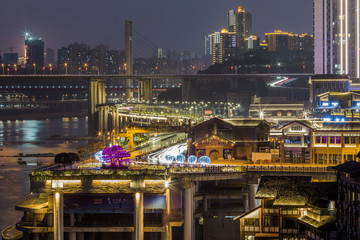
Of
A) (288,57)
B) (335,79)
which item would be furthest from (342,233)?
(288,57)

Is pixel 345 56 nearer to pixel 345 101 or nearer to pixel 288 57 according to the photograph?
pixel 345 101

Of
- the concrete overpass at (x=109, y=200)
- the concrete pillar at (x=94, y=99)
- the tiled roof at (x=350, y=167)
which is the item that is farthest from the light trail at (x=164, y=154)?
the concrete pillar at (x=94, y=99)

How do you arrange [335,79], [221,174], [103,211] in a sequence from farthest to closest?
[335,79] → [221,174] → [103,211]

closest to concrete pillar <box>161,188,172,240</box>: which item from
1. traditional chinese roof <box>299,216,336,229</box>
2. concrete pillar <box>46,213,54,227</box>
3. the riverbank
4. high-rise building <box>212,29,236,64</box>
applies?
concrete pillar <box>46,213,54,227</box>

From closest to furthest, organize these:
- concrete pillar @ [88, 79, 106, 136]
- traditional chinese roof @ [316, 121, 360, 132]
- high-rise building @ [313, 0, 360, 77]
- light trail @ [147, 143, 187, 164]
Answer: traditional chinese roof @ [316, 121, 360, 132] → light trail @ [147, 143, 187, 164] → high-rise building @ [313, 0, 360, 77] → concrete pillar @ [88, 79, 106, 136]

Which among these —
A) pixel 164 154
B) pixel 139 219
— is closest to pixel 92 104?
pixel 164 154

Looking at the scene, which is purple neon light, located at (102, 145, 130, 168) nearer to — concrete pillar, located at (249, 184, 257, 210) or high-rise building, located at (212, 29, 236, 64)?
concrete pillar, located at (249, 184, 257, 210)

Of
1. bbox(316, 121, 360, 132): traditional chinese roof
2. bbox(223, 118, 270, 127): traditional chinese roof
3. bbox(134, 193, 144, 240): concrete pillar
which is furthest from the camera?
bbox(223, 118, 270, 127): traditional chinese roof
